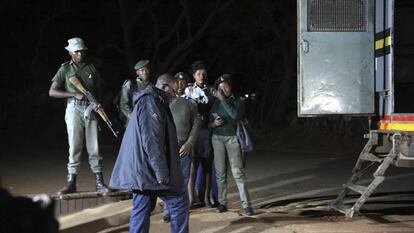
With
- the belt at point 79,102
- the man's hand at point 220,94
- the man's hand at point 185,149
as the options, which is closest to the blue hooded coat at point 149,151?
the man's hand at point 185,149

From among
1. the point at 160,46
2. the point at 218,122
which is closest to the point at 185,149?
the point at 218,122

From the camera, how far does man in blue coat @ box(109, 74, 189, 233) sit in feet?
17.9

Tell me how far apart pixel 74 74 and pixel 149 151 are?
2.22m

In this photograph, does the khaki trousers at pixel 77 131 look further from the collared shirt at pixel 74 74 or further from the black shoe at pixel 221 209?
the black shoe at pixel 221 209

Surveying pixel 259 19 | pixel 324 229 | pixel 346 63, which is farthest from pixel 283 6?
pixel 324 229

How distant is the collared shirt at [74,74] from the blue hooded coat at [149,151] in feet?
5.71

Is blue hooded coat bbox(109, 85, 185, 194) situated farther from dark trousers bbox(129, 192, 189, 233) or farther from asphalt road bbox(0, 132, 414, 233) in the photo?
asphalt road bbox(0, 132, 414, 233)

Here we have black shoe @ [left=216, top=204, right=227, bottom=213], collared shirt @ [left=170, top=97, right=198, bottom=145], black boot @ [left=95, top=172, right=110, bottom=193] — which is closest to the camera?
collared shirt @ [left=170, top=97, right=198, bottom=145]

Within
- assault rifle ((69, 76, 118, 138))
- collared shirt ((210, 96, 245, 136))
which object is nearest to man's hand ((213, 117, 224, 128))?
collared shirt ((210, 96, 245, 136))

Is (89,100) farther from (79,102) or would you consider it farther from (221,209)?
(221,209)

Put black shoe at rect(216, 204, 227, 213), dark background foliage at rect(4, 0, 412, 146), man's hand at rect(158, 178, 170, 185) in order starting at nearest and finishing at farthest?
man's hand at rect(158, 178, 170, 185)
black shoe at rect(216, 204, 227, 213)
dark background foliage at rect(4, 0, 412, 146)

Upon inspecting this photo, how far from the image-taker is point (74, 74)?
7137 mm

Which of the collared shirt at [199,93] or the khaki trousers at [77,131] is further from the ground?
the collared shirt at [199,93]

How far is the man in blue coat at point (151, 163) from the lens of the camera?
17.9 ft
